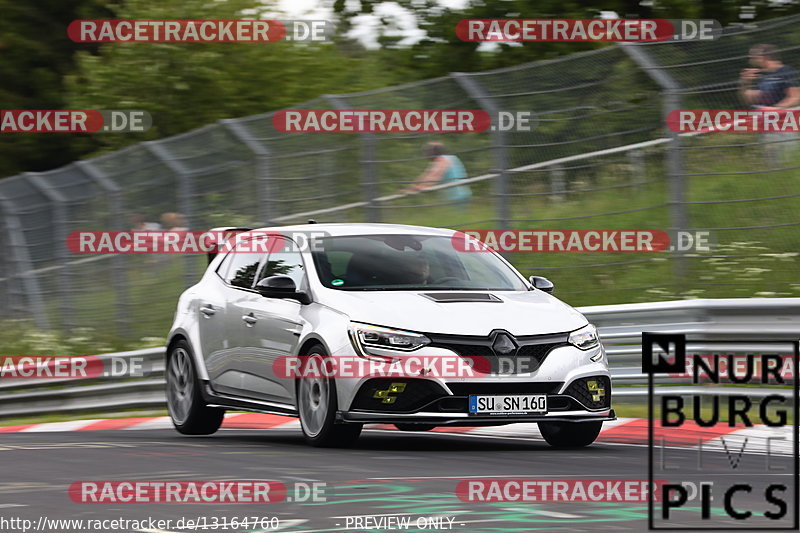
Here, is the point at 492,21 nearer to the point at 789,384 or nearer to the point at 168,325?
the point at 168,325

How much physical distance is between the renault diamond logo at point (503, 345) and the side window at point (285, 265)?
1789 mm

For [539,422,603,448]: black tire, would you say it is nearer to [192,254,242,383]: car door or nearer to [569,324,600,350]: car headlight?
[569,324,600,350]: car headlight

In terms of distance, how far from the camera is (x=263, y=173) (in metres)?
18.0

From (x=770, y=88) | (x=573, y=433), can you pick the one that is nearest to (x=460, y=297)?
(x=573, y=433)

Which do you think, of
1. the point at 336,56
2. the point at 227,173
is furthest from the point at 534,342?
the point at 336,56

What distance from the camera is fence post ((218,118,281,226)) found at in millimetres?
17922

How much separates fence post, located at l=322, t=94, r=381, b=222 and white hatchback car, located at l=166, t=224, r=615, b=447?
3588 millimetres

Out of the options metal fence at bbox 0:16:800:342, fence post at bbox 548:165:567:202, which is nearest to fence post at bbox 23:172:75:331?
metal fence at bbox 0:16:800:342

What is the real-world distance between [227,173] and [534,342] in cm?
878

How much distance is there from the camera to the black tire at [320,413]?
1053 cm

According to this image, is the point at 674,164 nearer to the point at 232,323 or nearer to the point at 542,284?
the point at 542,284

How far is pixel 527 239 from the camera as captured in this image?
14.9m

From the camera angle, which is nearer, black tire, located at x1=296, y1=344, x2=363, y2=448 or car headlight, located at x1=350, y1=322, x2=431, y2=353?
car headlight, located at x1=350, y1=322, x2=431, y2=353

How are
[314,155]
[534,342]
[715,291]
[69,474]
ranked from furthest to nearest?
[314,155]
[715,291]
[534,342]
[69,474]
